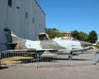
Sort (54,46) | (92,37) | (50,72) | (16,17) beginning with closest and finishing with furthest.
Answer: (50,72) → (54,46) → (16,17) → (92,37)

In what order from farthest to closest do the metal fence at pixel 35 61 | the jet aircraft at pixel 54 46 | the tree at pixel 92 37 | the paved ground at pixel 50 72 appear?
1. the tree at pixel 92 37
2. the jet aircraft at pixel 54 46
3. the metal fence at pixel 35 61
4. the paved ground at pixel 50 72

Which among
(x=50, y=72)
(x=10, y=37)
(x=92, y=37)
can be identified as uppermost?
(x=92, y=37)

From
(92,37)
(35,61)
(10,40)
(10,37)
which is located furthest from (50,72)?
(92,37)

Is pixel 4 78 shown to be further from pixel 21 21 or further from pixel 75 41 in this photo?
pixel 21 21

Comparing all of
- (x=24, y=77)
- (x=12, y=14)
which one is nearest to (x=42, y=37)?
(x=12, y=14)

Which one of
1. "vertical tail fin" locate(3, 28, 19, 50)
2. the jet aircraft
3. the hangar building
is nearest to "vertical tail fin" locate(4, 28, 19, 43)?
"vertical tail fin" locate(3, 28, 19, 50)

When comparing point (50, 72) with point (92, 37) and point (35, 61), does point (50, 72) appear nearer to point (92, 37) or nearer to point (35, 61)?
point (35, 61)

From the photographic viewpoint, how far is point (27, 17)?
44.1 metres

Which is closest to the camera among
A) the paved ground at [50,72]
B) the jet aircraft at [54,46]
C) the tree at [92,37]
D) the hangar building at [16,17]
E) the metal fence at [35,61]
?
the paved ground at [50,72]

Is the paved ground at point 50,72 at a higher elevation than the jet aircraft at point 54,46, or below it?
below

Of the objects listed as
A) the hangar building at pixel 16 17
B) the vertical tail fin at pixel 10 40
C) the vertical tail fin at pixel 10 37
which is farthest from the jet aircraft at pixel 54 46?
the hangar building at pixel 16 17

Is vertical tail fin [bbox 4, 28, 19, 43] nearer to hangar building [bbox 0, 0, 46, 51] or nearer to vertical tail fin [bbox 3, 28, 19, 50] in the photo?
vertical tail fin [bbox 3, 28, 19, 50]

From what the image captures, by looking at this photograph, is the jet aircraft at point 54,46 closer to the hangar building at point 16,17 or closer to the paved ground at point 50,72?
the hangar building at point 16,17

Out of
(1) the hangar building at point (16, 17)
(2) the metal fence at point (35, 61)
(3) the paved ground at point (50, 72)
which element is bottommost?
(3) the paved ground at point (50, 72)
